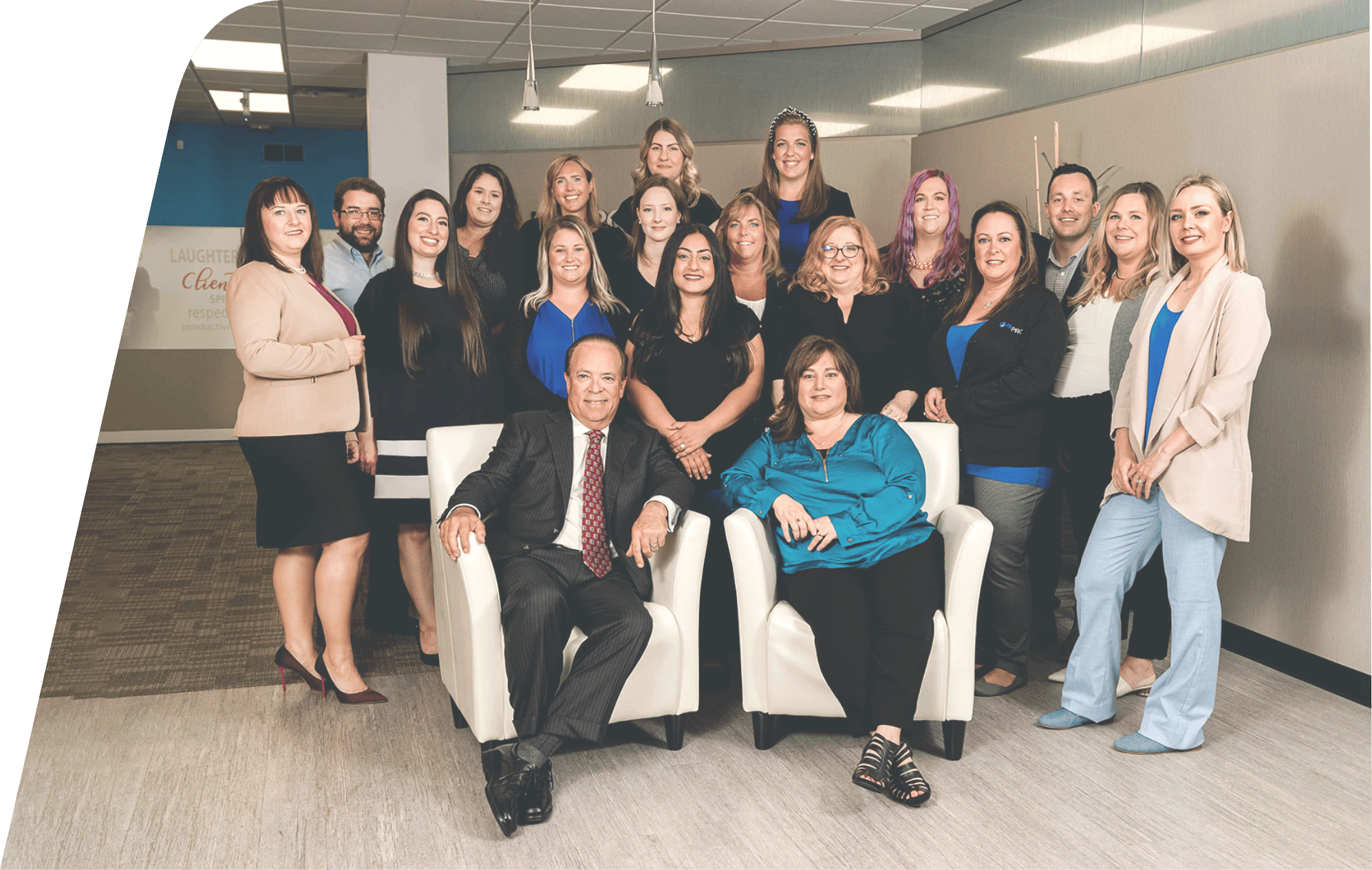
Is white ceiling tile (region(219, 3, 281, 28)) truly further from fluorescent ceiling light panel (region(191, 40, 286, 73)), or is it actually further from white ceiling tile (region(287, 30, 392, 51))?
fluorescent ceiling light panel (region(191, 40, 286, 73))

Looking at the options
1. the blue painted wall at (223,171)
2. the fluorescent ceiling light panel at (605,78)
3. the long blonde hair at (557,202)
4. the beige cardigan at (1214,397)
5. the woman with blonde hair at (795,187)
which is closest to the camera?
the beige cardigan at (1214,397)

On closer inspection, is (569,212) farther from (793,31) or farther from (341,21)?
(793,31)

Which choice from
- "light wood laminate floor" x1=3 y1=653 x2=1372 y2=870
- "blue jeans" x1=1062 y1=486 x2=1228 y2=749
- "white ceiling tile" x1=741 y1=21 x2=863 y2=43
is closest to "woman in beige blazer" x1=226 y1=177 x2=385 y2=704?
"light wood laminate floor" x1=3 y1=653 x2=1372 y2=870

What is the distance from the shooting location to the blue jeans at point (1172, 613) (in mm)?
2963

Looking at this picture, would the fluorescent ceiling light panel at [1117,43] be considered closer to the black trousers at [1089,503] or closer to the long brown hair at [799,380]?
the black trousers at [1089,503]

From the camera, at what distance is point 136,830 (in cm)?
256

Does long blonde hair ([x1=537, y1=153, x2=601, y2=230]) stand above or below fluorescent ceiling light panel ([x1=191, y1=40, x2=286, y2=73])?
below

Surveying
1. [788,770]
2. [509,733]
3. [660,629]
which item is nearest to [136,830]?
[509,733]

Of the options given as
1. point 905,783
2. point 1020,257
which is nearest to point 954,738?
point 905,783

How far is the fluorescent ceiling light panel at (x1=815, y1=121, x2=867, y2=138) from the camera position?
20.5ft

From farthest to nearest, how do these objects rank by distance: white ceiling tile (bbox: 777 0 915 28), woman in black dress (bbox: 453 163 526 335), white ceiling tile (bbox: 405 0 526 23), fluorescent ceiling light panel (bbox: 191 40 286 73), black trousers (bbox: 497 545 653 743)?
fluorescent ceiling light panel (bbox: 191 40 286 73), white ceiling tile (bbox: 777 0 915 28), white ceiling tile (bbox: 405 0 526 23), woman in black dress (bbox: 453 163 526 335), black trousers (bbox: 497 545 653 743)

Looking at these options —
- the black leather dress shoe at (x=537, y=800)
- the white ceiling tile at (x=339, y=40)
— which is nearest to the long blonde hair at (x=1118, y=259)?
the black leather dress shoe at (x=537, y=800)

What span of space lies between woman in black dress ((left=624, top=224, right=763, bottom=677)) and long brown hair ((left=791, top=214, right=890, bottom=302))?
275 millimetres

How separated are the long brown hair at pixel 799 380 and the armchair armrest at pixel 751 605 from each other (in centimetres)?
40
